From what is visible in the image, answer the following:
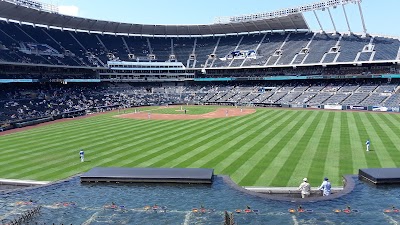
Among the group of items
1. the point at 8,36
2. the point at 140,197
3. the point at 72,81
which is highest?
the point at 8,36

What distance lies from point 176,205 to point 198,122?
123 feet

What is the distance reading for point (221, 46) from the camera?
11331cm

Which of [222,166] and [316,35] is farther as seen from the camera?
[316,35]

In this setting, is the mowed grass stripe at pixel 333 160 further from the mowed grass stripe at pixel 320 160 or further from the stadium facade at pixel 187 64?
the stadium facade at pixel 187 64

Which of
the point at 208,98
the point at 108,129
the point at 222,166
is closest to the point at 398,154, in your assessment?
the point at 222,166

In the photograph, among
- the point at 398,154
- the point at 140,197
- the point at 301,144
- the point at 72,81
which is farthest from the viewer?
the point at 72,81

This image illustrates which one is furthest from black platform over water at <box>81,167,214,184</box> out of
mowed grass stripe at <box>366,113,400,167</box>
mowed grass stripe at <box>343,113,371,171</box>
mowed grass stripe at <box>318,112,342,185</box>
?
mowed grass stripe at <box>366,113,400,167</box>

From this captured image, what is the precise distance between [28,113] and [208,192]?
55.3m

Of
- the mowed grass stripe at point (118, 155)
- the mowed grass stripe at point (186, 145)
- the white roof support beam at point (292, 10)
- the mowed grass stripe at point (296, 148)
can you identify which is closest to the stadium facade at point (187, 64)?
the white roof support beam at point (292, 10)

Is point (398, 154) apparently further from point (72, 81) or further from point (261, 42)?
point (261, 42)

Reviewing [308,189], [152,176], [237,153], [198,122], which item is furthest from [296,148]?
[198,122]

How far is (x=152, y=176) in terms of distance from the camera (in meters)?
20.5

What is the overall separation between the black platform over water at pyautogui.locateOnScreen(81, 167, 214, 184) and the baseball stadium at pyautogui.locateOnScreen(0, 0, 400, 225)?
0.28 ft

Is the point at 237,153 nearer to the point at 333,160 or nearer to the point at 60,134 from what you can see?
the point at 333,160
